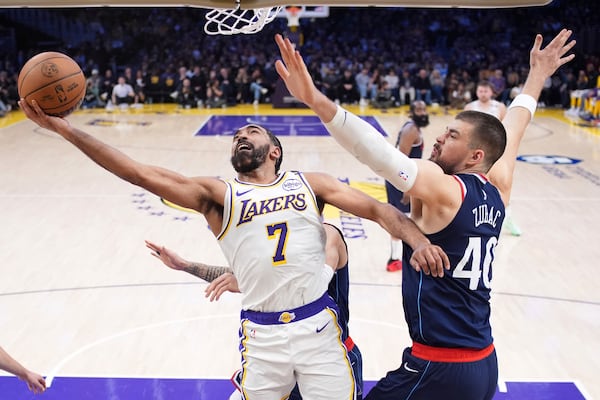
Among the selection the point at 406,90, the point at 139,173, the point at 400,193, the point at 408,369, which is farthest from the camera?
the point at 406,90

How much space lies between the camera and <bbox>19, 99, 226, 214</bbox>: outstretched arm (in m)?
2.96

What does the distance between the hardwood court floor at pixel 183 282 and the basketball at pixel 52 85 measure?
2205 mm

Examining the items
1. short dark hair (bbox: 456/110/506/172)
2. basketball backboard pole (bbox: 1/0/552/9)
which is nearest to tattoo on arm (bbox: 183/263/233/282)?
basketball backboard pole (bbox: 1/0/552/9)

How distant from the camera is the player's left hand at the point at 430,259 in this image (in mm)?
2867

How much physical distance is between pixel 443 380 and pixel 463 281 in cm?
43

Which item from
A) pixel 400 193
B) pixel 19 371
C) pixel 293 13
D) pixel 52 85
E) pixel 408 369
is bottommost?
pixel 400 193

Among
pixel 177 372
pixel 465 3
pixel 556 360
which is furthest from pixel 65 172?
pixel 465 3

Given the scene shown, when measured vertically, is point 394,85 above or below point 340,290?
below

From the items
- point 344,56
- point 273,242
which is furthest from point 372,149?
point 344,56

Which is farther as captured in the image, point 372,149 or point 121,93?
point 121,93

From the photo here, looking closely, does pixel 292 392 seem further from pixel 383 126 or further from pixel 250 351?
pixel 383 126

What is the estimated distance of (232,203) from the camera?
3180 millimetres

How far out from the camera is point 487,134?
10.0 ft

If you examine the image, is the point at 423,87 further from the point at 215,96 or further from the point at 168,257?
the point at 168,257
